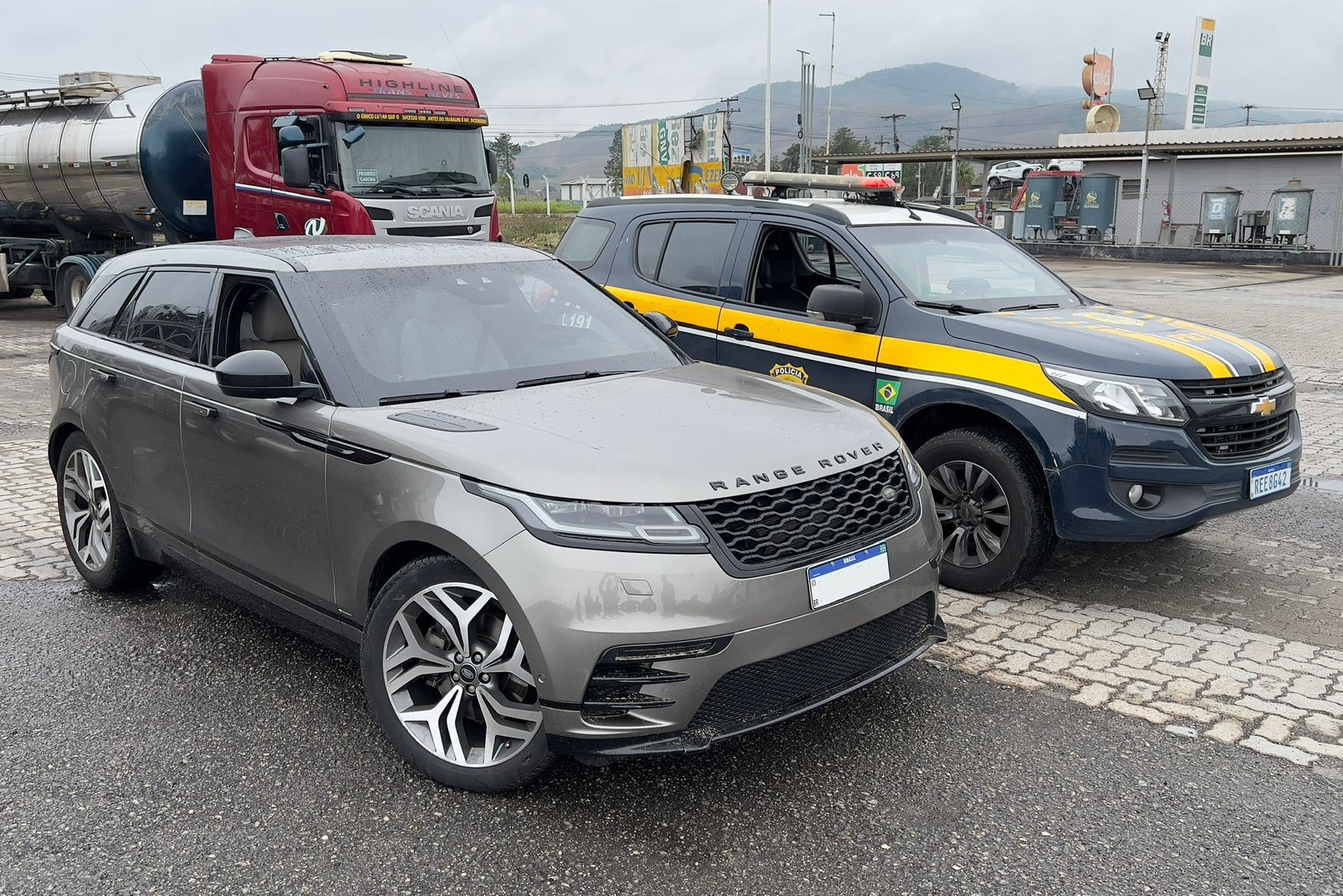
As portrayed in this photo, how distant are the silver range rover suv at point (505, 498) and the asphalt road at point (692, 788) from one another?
0.30 meters

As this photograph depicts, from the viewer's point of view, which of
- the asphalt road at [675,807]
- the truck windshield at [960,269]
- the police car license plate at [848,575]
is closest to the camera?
the asphalt road at [675,807]

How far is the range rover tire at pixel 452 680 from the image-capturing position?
313cm

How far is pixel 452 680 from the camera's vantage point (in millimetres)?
3271

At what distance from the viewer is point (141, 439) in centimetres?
451

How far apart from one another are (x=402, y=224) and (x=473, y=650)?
9858 millimetres

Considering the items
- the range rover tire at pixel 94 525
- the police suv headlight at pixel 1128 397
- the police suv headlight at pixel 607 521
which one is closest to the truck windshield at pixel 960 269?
the police suv headlight at pixel 1128 397

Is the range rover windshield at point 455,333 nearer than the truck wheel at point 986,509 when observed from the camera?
Yes

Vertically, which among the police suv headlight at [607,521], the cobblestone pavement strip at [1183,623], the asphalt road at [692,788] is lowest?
the cobblestone pavement strip at [1183,623]

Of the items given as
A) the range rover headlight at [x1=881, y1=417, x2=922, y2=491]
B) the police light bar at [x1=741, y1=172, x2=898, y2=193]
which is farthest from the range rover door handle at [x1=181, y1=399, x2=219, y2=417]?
the police light bar at [x1=741, y1=172, x2=898, y2=193]

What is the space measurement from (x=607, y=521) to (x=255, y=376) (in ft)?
4.52

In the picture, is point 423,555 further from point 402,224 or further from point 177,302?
point 402,224

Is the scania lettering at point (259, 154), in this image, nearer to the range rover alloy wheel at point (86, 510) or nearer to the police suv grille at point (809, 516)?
the range rover alloy wheel at point (86, 510)

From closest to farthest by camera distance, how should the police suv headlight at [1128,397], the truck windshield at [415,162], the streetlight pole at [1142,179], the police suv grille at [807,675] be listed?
the police suv grille at [807,675] → the police suv headlight at [1128,397] → the truck windshield at [415,162] → the streetlight pole at [1142,179]

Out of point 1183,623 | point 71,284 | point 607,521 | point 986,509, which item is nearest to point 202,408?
point 607,521
